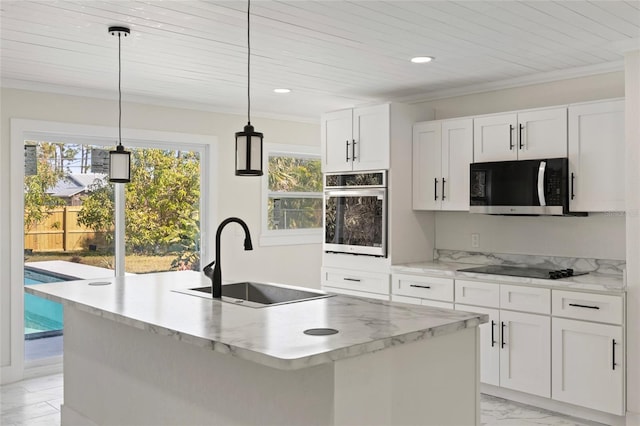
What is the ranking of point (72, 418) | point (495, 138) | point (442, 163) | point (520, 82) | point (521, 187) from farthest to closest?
point (442, 163)
point (520, 82)
point (495, 138)
point (521, 187)
point (72, 418)

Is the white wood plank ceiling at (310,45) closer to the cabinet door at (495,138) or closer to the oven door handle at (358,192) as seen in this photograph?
the cabinet door at (495,138)

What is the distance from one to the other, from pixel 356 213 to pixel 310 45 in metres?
1.81

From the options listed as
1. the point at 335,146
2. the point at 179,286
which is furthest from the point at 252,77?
the point at 179,286

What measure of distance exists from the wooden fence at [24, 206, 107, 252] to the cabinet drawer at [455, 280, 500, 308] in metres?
3.01

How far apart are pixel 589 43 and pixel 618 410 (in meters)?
2.18

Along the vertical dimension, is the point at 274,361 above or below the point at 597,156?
below

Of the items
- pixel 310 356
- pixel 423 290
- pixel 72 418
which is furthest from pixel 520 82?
pixel 72 418

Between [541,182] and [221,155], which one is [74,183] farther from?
[541,182]

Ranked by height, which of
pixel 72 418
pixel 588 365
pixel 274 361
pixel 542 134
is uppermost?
pixel 542 134

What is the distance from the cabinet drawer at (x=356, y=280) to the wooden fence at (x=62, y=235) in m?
1.98

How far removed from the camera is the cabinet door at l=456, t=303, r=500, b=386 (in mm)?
4223

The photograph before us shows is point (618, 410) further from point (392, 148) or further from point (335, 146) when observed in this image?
point (335, 146)

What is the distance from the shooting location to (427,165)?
16.3 feet

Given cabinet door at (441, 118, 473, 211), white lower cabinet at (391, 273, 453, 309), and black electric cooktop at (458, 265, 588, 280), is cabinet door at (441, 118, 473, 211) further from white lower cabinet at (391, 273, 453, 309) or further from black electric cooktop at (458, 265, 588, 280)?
white lower cabinet at (391, 273, 453, 309)
